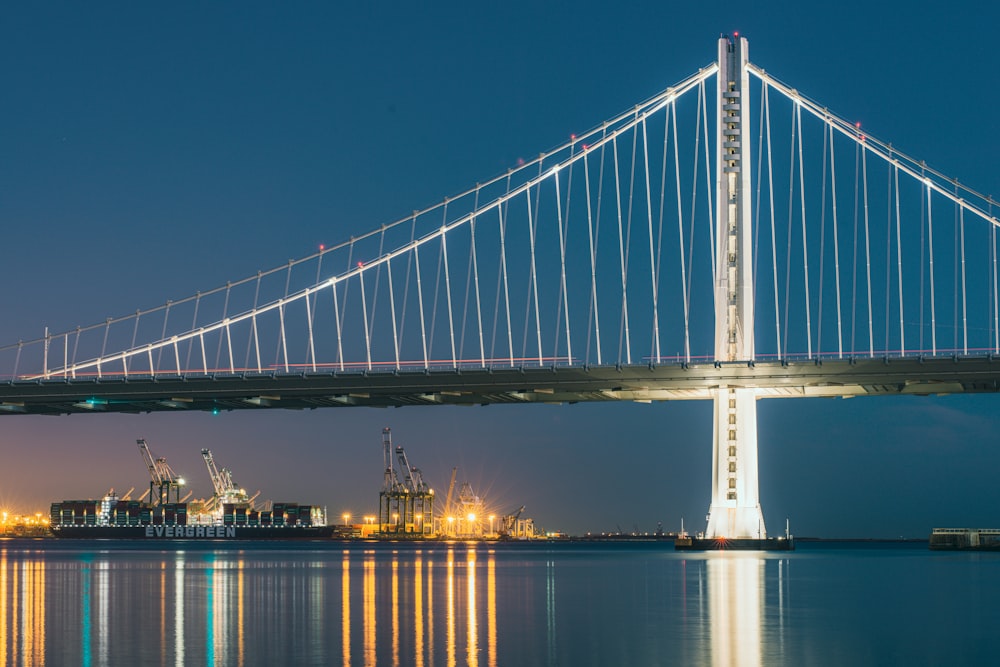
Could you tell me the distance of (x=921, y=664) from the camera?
70.9 ft

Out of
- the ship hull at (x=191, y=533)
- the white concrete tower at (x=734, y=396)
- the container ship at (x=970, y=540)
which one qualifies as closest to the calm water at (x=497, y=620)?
the white concrete tower at (x=734, y=396)

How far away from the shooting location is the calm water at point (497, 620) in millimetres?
21891

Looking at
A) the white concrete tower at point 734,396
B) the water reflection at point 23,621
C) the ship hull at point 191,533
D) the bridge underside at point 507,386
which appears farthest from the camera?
the ship hull at point 191,533

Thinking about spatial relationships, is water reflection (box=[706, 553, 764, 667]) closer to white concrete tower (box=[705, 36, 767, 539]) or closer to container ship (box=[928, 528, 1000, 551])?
white concrete tower (box=[705, 36, 767, 539])

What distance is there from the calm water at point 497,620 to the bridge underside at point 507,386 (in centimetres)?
1254

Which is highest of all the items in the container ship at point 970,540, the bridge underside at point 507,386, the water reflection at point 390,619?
the bridge underside at point 507,386

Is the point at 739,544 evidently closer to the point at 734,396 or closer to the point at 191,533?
the point at 734,396

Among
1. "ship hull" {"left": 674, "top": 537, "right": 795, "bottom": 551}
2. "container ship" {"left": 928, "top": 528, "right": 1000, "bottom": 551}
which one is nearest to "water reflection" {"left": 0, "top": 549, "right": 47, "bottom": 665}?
"ship hull" {"left": 674, "top": 537, "right": 795, "bottom": 551}

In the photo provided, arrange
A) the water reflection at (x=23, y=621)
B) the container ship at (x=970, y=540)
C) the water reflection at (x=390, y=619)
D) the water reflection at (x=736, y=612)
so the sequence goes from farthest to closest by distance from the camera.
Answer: the container ship at (x=970, y=540) < the water reflection at (x=736, y=612) < the water reflection at (x=390, y=619) < the water reflection at (x=23, y=621)

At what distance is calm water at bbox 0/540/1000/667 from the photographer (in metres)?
21.9

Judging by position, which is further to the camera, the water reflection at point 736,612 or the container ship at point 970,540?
the container ship at point 970,540

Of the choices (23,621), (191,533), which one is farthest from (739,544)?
(191,533)

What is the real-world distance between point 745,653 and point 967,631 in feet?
22.7

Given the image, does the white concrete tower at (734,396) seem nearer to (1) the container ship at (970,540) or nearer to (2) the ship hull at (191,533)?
(1) the container ship at (970,540)
